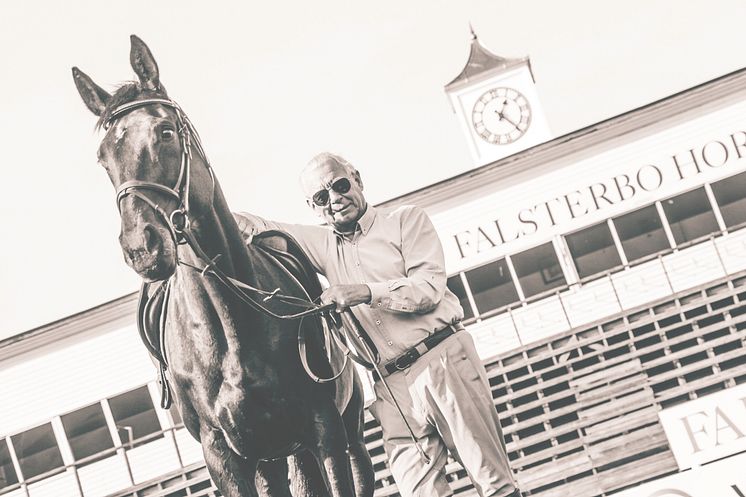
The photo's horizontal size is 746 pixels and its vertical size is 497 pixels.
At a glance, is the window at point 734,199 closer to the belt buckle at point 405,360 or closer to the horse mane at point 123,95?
the belt buckle at point 405,360

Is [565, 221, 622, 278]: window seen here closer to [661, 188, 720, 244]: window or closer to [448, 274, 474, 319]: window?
[661, 188, 720, 244]: window

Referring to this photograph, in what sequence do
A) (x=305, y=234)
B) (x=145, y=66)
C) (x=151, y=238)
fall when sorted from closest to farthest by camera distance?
(x=151, y=238), (x=145, y=66), (x=305, y=234)

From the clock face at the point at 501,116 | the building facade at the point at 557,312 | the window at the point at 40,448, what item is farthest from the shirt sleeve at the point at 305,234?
the clock face at the point at 501,116

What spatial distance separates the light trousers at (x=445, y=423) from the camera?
12.1 ft

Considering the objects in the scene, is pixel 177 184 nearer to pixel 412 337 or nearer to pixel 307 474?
pixel 412 337

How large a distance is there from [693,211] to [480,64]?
30.5 feet

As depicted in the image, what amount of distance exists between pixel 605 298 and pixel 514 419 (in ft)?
13.4

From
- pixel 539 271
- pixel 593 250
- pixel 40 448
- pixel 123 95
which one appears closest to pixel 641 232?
pixel 593 250

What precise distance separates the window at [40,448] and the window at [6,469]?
7.8 inches

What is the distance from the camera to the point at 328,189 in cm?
387

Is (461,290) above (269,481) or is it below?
above

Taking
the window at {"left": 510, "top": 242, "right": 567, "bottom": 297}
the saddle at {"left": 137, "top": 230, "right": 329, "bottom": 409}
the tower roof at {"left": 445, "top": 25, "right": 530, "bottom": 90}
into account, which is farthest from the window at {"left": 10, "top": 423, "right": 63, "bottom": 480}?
the saddle at {"left": 137, "top": 230, "right": 329, "bottom": 409}

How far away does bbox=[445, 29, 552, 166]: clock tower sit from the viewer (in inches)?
1110

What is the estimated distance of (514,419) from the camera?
62.9ft
